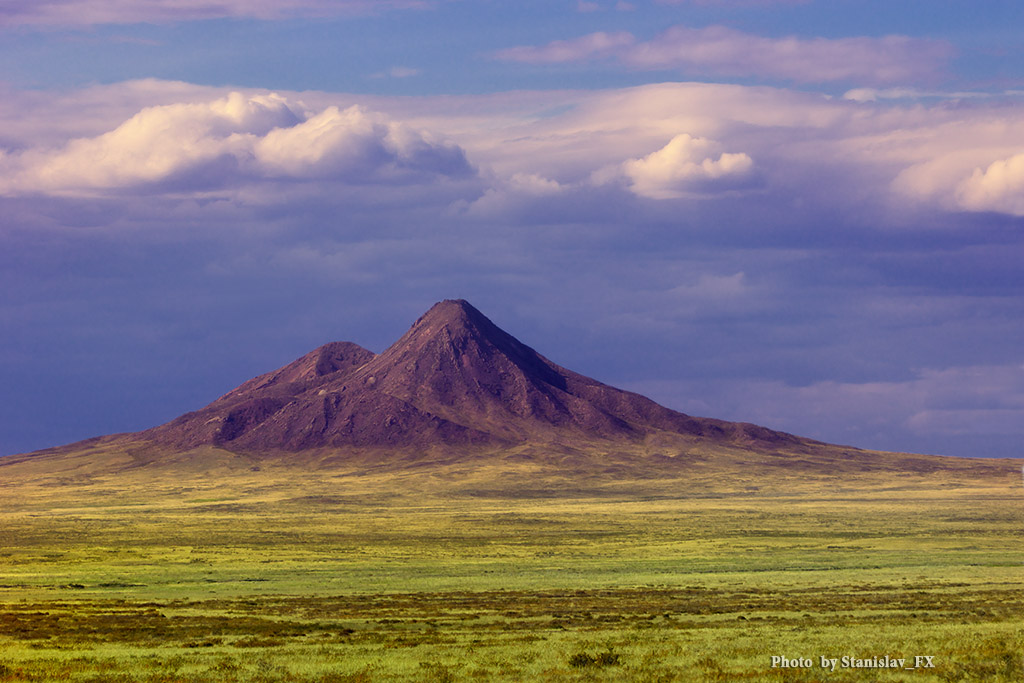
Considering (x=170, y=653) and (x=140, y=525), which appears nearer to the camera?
(x=170, y=653)

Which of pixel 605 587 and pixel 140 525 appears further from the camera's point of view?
pixel 140 525

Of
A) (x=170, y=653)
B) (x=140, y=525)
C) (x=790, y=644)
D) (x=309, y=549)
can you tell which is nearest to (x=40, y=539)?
(x=140, y=525)

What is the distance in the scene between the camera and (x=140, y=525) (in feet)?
424

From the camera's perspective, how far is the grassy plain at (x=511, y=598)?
39062 millimetres

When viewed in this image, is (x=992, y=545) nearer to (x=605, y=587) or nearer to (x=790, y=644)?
(x=605, y=587)

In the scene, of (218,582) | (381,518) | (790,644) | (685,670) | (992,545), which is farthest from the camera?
(381,518)

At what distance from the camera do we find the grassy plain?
3906cm

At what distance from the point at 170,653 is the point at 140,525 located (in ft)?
306

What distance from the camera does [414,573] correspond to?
7425cm

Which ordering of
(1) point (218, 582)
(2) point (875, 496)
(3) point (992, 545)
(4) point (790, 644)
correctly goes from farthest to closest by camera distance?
(2) point (875, 496) → (3) point (992, 545) → (1) point (218, 582) → (4) point (790, 644)

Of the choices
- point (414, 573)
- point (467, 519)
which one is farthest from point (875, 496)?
point (414, 573)

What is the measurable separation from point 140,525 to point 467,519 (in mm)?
38784

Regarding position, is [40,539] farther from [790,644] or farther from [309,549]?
[790,644]

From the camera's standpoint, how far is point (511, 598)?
58.4 m
